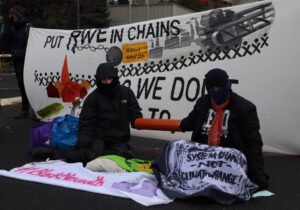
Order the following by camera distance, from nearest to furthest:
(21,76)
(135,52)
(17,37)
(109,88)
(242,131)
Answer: (242,131) < (109,88) < (135,52) < (17,37) < (21,76)

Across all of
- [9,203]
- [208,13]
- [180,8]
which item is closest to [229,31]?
[208,13]

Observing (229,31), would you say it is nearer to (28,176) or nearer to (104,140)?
(104,140)

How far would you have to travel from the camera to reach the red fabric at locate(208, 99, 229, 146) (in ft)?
17.8

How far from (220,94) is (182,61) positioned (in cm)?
260

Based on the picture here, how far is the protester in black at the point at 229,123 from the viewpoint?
208 inches

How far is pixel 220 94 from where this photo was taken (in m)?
5.39

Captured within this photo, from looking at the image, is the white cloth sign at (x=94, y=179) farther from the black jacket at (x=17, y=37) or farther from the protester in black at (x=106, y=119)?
the black jacket at (x=17, y=37)

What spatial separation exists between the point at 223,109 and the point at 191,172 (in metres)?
0.68

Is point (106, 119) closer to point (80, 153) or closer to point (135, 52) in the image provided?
point (80, 153)

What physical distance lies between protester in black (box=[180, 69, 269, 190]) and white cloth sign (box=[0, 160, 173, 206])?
72cm

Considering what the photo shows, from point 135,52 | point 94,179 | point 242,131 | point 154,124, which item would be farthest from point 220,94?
point 135,52

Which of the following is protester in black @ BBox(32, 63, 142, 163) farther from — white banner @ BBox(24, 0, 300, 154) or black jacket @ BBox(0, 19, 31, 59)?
black jacket @ BBox(0, 19, 31, 59)

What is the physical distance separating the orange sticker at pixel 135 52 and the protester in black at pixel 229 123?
2.92 metres

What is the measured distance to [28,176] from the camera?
5.94 m
